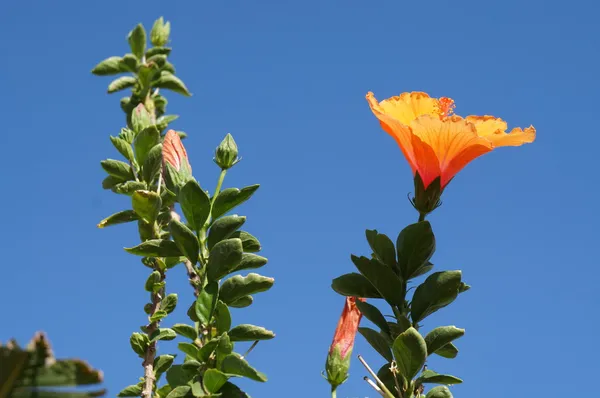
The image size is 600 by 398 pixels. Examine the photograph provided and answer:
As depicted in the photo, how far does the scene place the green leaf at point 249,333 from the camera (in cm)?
187

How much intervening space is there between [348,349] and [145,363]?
643 mm

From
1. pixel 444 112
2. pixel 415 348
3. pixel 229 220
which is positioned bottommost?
pixel 415 348

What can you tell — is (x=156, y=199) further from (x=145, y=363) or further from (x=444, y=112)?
(x=444, y=112)

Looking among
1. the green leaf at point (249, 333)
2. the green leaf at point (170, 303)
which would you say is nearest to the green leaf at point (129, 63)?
the green leaf at point (170, 303)

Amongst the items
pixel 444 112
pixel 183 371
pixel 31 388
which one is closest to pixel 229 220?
pixel 183 371

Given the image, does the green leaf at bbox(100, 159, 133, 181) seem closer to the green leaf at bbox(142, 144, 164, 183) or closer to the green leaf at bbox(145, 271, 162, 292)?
the green leaf at bbox(142, 144, 164, 183)

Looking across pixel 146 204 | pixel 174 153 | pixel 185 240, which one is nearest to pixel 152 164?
pixel 146 204

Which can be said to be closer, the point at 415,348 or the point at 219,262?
the point at 415,348

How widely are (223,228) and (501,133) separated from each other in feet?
2.97

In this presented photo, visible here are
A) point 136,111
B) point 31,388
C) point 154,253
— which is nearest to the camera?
point 31,388

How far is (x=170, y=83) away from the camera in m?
3.63

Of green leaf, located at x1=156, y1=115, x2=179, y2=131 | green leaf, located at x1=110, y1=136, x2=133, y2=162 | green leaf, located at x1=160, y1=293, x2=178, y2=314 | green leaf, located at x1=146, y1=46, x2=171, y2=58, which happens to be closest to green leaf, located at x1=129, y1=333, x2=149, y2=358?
green leaf, located at x1=160, y1=293, x2=178, y2=314

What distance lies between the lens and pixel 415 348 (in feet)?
5.51

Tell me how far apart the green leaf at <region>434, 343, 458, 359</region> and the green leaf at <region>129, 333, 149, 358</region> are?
0.89m
